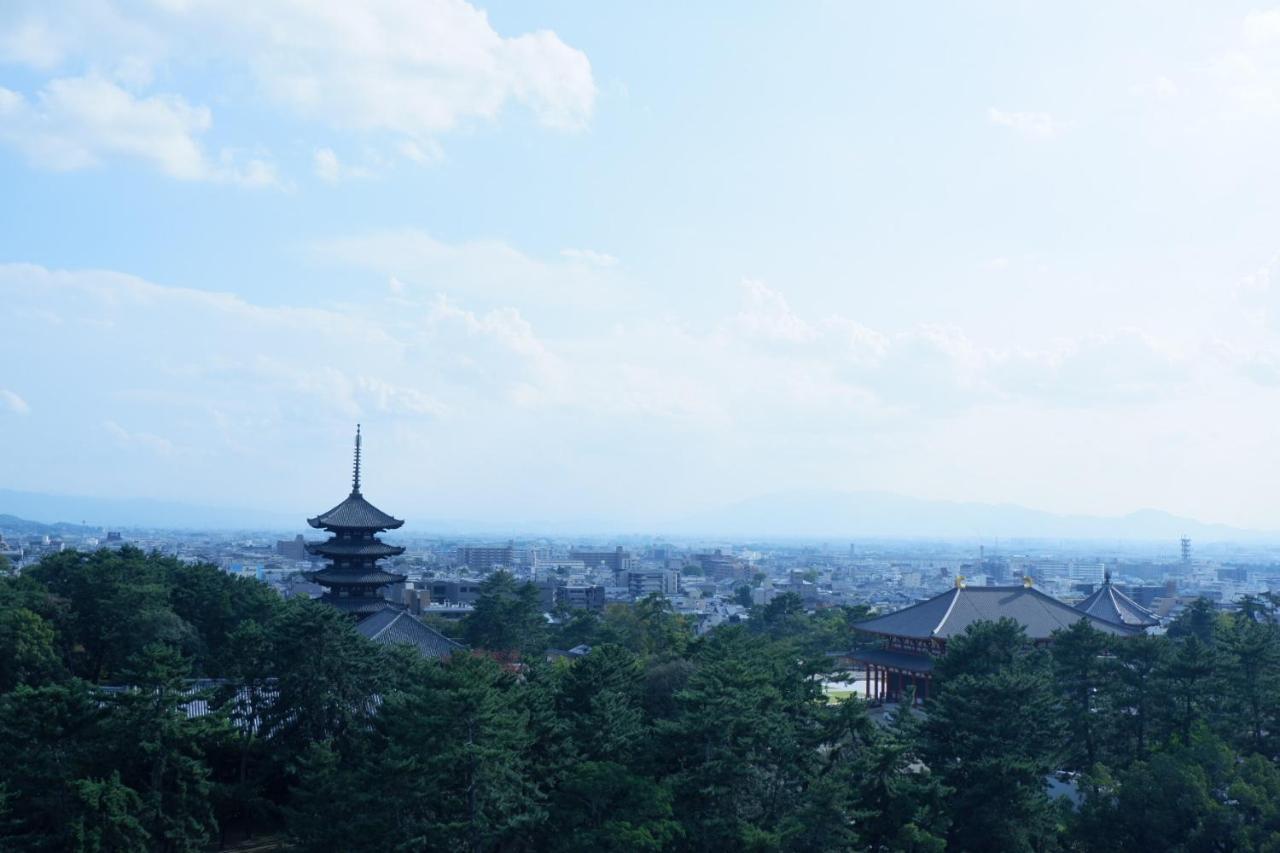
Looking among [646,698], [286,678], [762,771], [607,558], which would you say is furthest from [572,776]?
[607,558]

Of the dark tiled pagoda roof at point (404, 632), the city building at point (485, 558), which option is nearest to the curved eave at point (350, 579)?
the dark tiled pagoda roof at point (404, 632)

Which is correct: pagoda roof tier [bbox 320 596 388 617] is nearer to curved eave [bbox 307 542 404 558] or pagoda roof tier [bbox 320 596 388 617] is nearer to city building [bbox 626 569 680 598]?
curved eave [bbox 307 542 404 558]

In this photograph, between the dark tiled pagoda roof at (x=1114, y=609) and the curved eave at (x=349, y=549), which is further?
the dark tiled pagoda roof at (x=1114, y=609)

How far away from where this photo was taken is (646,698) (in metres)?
23.8

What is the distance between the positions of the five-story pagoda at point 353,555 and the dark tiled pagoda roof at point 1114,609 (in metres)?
26.7

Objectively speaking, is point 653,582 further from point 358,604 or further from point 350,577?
point 358,604

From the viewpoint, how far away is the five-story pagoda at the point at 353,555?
36.2 m

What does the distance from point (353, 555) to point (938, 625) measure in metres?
20.8

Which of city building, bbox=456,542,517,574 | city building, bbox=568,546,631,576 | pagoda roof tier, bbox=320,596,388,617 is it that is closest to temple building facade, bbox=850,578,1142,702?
pagoda roof tier, bbox=320,596,388,617

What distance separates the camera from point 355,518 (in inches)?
1447

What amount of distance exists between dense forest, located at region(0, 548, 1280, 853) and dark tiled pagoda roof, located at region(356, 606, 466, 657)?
25.5 ft

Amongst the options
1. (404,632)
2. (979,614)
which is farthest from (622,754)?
(979,614)

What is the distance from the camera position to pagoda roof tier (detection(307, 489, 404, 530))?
3647 cm

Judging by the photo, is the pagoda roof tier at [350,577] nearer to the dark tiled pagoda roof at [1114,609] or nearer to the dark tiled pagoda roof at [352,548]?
the dark tiled pagoda roof at [352,548]
